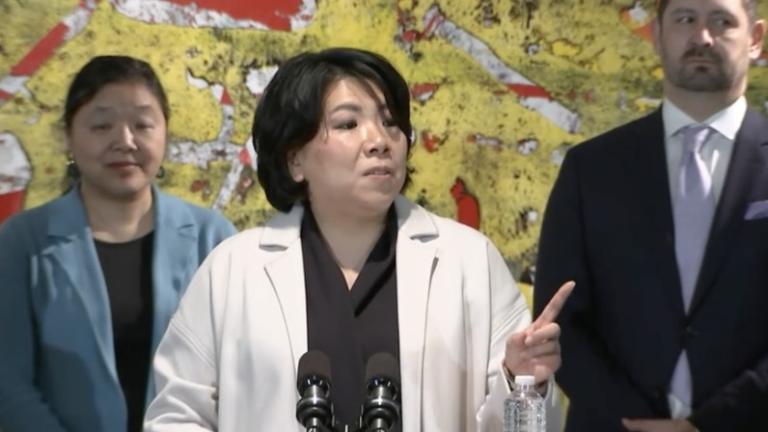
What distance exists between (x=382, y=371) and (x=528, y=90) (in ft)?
6.33

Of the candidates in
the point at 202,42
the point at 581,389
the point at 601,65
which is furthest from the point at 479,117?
the point at 581,389

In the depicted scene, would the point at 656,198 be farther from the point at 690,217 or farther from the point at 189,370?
the point at 189,370

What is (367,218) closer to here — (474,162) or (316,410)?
(316,410)

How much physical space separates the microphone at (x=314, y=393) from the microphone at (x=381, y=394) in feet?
0.21

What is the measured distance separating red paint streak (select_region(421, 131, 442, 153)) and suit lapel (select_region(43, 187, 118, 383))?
108 centimetres

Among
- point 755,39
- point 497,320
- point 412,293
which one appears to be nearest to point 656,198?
point 755,39

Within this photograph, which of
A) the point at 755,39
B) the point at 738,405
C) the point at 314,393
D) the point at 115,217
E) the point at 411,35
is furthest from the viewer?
the point at 411,35

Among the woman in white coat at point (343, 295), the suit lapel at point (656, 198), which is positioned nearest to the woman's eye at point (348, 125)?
the woman in white coat at point (343, 295)

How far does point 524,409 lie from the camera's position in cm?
206

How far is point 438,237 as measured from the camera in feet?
7.95

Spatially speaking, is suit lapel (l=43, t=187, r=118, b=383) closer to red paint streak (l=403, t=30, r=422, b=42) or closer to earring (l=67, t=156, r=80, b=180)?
earring (l=67, t=156, r=80, b=180)

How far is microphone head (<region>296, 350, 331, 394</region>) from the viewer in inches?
79.4

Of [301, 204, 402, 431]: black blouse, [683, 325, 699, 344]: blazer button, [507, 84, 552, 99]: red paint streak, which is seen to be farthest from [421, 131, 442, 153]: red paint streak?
[301, 204, 402, 431]: black blouse

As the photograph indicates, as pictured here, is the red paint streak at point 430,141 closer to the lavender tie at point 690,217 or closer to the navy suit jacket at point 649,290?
the navy suit jacket at point 649,290
